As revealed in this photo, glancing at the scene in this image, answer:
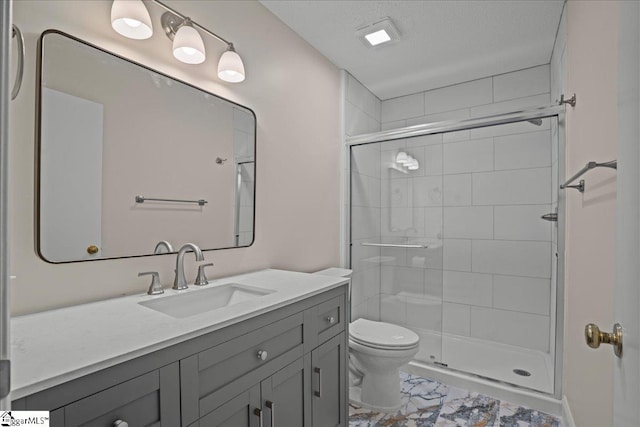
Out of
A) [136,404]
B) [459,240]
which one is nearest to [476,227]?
[459,240]

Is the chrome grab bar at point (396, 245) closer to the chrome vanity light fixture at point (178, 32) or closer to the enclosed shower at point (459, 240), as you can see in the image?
the enclosed shower at point (459, 240)

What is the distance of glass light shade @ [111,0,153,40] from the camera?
126 cm

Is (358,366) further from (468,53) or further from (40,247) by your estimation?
(468,53)

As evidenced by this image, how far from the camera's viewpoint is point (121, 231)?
52.1 inches

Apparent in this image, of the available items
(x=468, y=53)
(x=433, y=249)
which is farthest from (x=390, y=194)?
(x=468, y=53)

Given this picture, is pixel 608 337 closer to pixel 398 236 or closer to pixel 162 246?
pixel 162 246

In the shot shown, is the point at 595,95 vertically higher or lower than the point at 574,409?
higher

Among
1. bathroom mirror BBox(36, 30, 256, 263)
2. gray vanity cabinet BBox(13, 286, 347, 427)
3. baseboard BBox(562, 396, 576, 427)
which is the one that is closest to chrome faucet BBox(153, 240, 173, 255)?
bathroom mirror BBox(36, 30, 256, 263)

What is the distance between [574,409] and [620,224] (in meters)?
1.61

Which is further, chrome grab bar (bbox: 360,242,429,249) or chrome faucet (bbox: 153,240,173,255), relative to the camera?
chrome grab bar (bbox: 360,242,429,249)

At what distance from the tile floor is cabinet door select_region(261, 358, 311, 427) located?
73 cm

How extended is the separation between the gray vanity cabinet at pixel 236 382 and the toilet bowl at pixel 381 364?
40 cm

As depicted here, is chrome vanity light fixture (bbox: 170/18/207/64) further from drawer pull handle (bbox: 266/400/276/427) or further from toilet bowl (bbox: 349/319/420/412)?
toilet bowl (bbox: 349/319/420/412)

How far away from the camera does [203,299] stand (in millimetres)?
1460
